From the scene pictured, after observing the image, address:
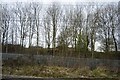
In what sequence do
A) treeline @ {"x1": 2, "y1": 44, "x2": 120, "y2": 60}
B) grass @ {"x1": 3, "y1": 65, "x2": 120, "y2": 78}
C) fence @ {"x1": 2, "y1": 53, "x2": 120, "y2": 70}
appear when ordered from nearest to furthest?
grass @ {"x1": 3, "y1": 65, "x2": 120, "y2": 78} → fence @ {"x1": 2, "y1": 53, "x2": 120, "y2": 70} → treeline @ {"x1": 2, "y1": 44, "x2": 120, "y2": 60}

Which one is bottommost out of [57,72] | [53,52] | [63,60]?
[57,72]

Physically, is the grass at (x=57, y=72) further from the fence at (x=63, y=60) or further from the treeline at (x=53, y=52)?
the treeline at (x=53, y=52)

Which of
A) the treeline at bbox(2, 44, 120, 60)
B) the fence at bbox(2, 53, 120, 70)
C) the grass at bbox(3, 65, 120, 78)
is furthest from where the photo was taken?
the treeline at bbox(2, 44, 120, 60)

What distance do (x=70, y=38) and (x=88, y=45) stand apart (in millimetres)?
749

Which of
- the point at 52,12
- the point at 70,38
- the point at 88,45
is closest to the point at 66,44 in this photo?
the point at 70,38

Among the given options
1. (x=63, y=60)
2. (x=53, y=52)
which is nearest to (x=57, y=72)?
(x=63, y=60)

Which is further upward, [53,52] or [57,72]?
[53,52]

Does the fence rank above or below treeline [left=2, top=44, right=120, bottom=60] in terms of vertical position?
below

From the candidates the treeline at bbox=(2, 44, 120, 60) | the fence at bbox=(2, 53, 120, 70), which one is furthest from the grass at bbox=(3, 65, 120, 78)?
the treeline at bbox=(2, 44, 120, 60)

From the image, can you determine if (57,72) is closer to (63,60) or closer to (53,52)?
(63,60)

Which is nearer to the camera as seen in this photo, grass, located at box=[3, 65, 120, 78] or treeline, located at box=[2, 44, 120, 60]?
grass, located at box=[3, 65, 120, 78]

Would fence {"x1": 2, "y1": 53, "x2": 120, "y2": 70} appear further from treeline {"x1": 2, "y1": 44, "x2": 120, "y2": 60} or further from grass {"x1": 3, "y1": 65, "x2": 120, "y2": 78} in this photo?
grass {"x1": 3, "y1": 65, "x2": 120, "y2": 78}

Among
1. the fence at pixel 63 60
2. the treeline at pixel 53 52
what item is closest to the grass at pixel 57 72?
the fence at pixel 63 60

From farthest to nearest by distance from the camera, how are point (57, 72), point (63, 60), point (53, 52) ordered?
point (53, 52) < point (63, 60) < point (57, 72)
